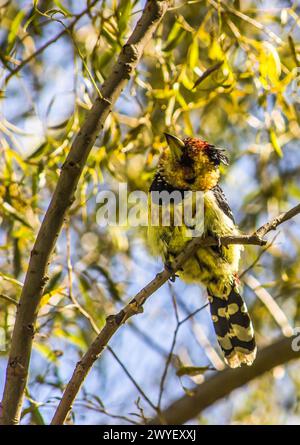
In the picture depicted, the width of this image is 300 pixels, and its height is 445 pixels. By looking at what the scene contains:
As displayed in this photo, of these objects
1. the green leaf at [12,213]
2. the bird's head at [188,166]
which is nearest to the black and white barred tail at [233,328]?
the bird's head at [188,166]

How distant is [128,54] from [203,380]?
89.2 inches

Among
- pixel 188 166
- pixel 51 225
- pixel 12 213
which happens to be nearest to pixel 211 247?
pixel 188 166

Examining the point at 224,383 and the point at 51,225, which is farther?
the point at 224,383

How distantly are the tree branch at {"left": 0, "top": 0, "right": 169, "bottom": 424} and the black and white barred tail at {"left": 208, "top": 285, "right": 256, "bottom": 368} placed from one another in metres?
1.14

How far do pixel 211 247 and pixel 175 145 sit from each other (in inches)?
15.8

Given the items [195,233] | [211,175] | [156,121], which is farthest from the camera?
[156,121]

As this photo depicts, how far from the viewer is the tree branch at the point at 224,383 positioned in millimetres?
3324

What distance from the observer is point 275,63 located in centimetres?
272

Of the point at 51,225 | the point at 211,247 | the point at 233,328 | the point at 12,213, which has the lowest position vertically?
the point at 51,225

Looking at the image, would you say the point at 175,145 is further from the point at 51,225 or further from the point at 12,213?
the point at 51,225

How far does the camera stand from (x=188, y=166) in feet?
9.18

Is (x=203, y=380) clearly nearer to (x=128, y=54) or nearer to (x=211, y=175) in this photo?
(x=211, y=175)

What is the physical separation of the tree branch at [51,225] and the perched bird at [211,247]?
0.84 m
